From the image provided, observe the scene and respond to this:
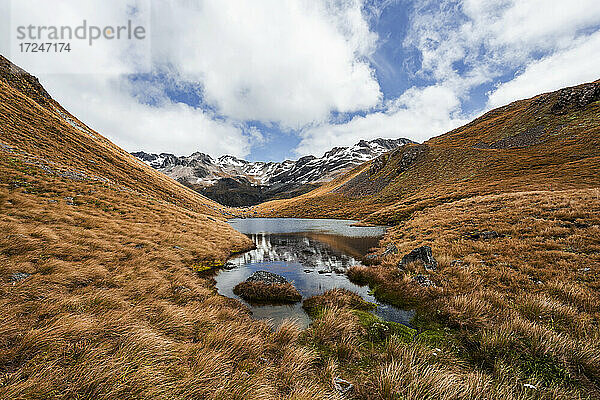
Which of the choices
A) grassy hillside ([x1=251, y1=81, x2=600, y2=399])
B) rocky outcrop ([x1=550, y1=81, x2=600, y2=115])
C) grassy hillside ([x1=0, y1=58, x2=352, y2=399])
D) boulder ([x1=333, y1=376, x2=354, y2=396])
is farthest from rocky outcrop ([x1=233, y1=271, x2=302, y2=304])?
rocky outcrop ([x1=550, y1=81, x2=600, y2=115])

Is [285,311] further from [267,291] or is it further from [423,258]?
[423,258]

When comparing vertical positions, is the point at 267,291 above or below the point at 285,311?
above

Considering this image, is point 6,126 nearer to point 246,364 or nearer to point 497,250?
point 246,364

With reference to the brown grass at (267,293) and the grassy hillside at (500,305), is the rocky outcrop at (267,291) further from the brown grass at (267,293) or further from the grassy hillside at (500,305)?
the grassy hillside at (500,305)

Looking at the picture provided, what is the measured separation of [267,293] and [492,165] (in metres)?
78.5

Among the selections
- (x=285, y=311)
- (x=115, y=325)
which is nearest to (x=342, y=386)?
(x=285, y=311)

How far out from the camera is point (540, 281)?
9945 mm

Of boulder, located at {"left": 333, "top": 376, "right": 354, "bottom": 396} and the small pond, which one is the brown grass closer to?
the small pond

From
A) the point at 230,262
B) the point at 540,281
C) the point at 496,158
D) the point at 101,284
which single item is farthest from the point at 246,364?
the point at 496,158

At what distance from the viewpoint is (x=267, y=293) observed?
12.4 metres

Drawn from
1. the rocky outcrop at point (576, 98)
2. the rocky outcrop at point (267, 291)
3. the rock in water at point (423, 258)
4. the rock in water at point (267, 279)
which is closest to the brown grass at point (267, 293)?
the rocky outcrop at point (267, 291)

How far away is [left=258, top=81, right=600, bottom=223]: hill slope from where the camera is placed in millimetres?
45156

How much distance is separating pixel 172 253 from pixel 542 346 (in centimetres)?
1997

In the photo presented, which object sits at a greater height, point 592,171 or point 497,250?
point 592,171
